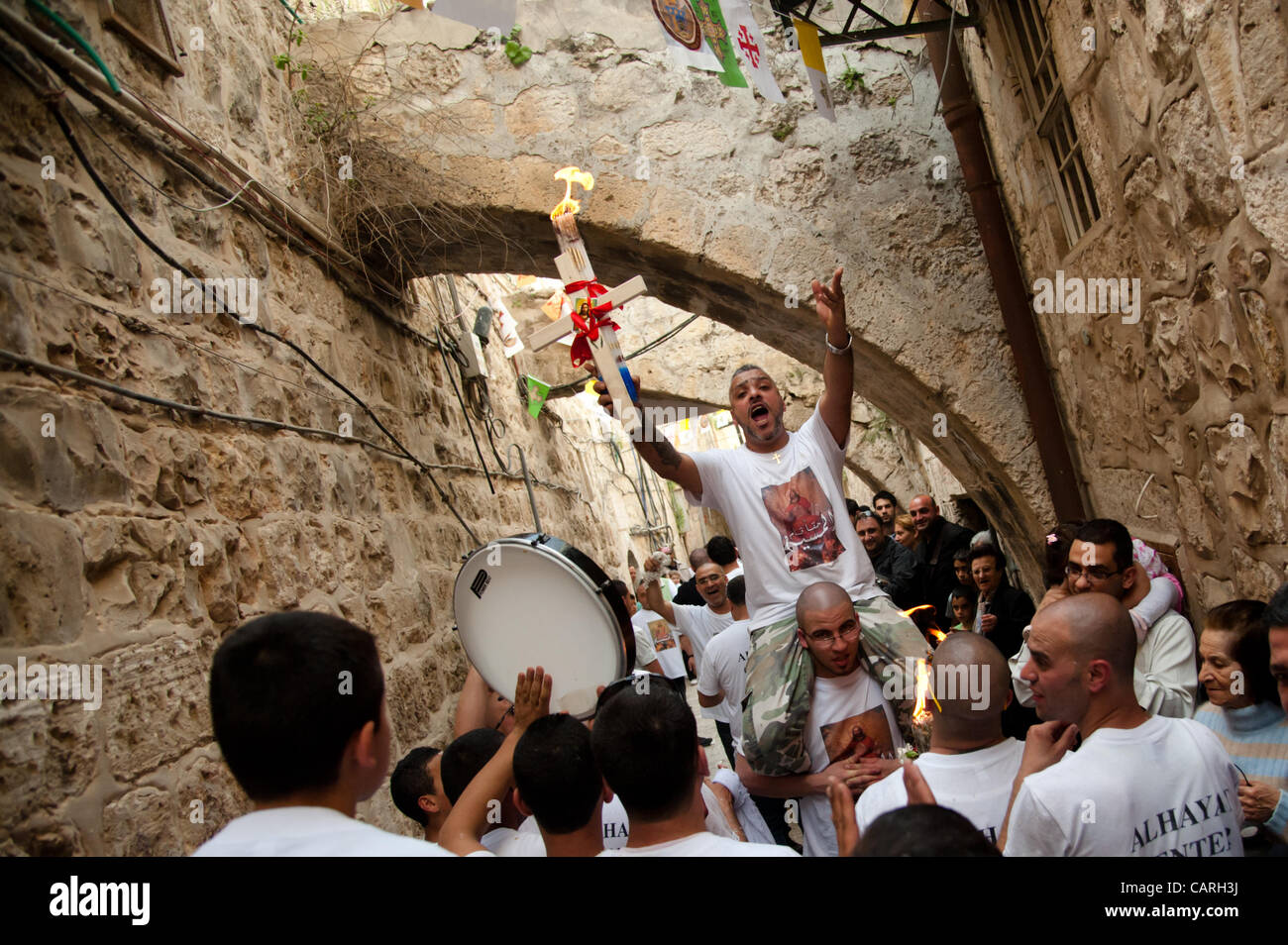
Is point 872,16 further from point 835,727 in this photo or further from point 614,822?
point 614,822

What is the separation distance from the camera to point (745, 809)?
9.38ft

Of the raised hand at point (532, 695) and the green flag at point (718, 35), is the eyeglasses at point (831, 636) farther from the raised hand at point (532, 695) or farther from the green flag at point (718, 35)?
the green flag at point (718, 35)

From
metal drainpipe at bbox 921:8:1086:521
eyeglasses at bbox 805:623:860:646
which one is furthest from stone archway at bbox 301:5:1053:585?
eyeglasses at bbox 805:623:860:646

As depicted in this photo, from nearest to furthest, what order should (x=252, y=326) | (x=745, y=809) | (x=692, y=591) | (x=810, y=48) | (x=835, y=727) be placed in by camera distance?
(x=835, y=727)
(x=745, y=809)
(x=252, y=326)
(x=810, y=48)
(x=692, y=591)

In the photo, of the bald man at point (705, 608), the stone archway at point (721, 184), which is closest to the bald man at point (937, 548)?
the stone archway at point (721, 184)

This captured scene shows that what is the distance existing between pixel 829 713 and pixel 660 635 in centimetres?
283

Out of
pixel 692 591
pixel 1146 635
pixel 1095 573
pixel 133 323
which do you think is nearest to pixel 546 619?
pixel 133 323

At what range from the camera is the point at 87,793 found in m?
1.98

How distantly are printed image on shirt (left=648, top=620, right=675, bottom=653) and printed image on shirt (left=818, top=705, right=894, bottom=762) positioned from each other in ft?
9.13

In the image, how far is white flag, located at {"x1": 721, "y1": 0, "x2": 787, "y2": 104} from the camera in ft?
13.3

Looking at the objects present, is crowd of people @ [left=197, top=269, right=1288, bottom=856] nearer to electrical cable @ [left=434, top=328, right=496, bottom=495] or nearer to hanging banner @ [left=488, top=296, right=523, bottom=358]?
electrical cable @ [left=434, top=328, right=496, bottom=495]

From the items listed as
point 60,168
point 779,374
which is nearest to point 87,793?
point 60,168
